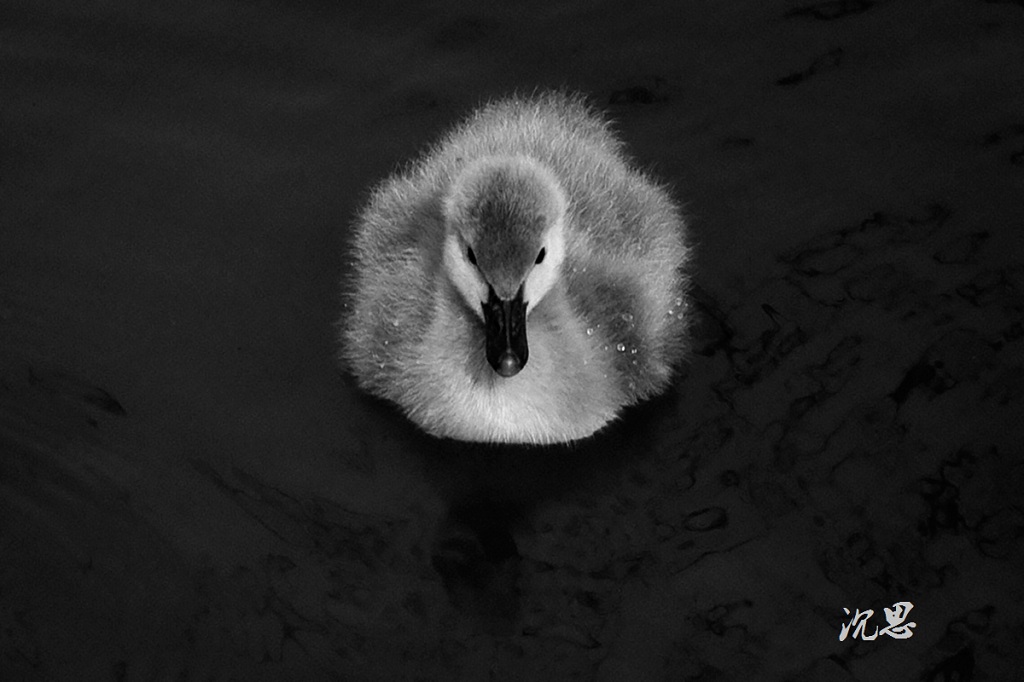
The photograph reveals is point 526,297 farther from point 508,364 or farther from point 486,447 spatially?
point 486,447

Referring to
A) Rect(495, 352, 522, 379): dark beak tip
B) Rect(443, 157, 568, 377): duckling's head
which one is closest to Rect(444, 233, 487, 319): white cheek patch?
Rect(443, 157, 568, 377): duckling's head

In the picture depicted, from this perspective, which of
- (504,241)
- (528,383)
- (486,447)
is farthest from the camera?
(486,447)

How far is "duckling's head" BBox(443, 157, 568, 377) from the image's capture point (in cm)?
453

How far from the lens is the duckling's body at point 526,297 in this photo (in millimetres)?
4777

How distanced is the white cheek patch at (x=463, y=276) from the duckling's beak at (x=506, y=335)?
0.07 metres

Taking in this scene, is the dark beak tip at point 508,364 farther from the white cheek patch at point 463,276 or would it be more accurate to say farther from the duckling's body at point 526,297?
the white cheek patch at point 463,276

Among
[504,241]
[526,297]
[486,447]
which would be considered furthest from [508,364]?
[486,447]

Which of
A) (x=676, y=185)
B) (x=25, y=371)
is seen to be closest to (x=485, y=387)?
(x=676, y=185)

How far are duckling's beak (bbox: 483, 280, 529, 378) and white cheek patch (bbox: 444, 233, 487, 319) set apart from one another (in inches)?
2.7

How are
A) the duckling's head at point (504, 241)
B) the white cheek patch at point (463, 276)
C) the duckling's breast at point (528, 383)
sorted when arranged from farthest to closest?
the duckling's breast at point (528, 383) < the white cheek patch at point (463, 276) < the duckling's head at point (504, 241)

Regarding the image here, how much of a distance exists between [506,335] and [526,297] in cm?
16

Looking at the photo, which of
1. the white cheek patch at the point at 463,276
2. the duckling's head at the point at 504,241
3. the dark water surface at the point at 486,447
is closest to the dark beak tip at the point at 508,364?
the duckling's head at the point at 504,241

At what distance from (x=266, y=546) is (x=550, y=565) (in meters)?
0.86

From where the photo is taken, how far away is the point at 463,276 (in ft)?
15.7
